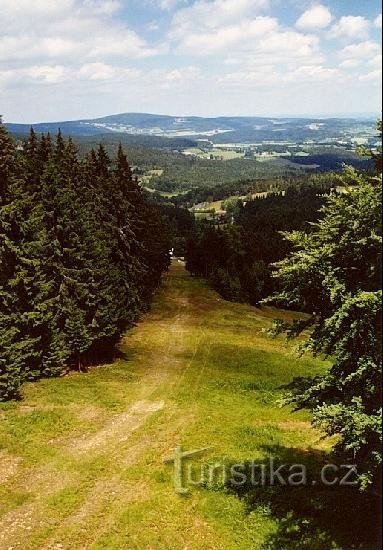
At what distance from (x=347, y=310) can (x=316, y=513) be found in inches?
354

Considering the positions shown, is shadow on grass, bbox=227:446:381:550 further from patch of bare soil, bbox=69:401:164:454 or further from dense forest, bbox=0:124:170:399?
dense forest, bbox=0:124:170:399

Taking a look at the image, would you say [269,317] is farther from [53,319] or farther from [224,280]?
[53,319]

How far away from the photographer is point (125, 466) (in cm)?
2395

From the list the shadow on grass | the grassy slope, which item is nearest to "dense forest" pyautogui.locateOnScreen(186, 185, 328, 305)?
the grassy slope

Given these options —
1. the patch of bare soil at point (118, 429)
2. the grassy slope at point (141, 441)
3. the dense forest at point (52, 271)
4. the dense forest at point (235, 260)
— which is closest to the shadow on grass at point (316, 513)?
the grassy slope at point (141, 441)

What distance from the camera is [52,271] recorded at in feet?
114

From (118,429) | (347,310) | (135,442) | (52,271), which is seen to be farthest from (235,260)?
(347,310)

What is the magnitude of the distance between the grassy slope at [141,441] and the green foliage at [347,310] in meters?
1.87

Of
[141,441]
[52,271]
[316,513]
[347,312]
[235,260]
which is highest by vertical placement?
[347,312]

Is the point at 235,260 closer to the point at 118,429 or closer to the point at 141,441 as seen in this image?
the point at 118,429

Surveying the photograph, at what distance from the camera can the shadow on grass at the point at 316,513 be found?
1719cm

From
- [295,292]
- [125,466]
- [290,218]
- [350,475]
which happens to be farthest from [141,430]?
[290,218]

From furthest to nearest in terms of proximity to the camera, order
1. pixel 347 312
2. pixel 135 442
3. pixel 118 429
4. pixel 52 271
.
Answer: pixel 52 271 < pixel 118 429 < pixel 135 442 < pixel 347 312

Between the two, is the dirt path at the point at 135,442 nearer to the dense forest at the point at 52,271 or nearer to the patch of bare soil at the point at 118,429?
the patch of bare soil at the point at 118,429
